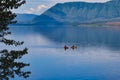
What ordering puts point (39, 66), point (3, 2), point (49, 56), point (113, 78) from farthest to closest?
point (49, 56), point (39, 66), point (113, 78), point (3, 2)

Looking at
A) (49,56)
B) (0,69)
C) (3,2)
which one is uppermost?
(3,2)

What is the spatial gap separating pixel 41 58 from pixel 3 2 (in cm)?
6620

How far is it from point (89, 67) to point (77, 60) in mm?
12165

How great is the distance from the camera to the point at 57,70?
69312 millimetres

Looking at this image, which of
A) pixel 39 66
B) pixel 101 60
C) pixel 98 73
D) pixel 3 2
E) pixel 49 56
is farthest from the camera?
pixel 49 56

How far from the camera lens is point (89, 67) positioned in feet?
237

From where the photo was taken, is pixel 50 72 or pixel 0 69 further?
pixel 50 72

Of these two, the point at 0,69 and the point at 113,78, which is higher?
the point at 0,69

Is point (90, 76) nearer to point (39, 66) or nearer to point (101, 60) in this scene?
point (39, 66)

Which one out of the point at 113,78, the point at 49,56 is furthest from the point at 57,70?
the point at 49,56

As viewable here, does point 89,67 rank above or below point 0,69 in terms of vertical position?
below

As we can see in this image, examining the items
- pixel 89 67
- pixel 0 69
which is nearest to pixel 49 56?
pixel 89 67

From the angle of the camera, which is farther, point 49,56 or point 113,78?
point 49,56

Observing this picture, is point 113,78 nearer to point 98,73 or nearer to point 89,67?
point 98,73
